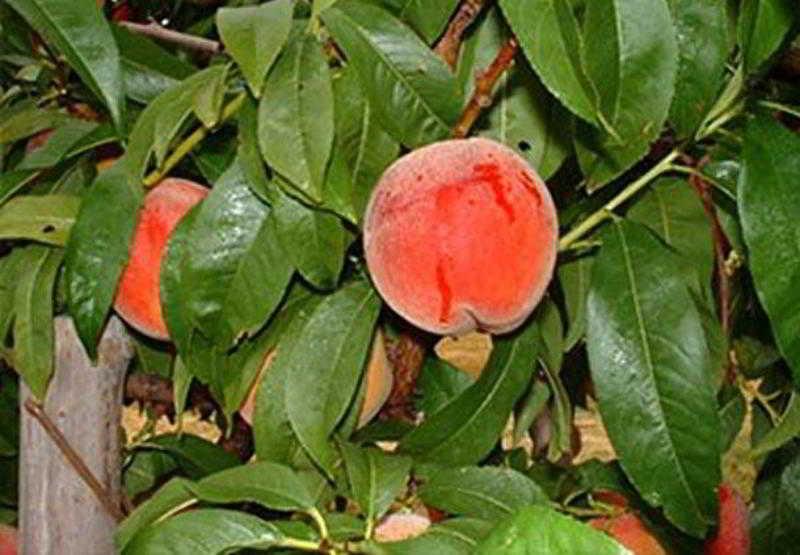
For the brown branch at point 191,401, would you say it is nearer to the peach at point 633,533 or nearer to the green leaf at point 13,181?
the green leaf at point 13,181

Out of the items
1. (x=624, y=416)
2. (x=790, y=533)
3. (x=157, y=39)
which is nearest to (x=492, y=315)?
(x=624, y=416)

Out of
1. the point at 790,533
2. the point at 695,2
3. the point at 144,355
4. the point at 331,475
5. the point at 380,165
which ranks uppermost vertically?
the point at 695,2

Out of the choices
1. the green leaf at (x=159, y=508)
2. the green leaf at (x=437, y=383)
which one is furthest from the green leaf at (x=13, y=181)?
the green leaf at (x=437, y=383)

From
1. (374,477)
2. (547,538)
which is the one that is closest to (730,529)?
(374,477)

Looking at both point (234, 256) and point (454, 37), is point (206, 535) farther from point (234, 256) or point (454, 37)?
point (454, 37)

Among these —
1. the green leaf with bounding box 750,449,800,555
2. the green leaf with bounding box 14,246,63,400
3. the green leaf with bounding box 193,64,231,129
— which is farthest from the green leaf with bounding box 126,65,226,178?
the green leaf with bounding box 750,449,800,555

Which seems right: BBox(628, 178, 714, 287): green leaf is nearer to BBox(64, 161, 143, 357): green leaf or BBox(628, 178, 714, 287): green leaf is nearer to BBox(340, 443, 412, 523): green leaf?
BBox(340, 443, 412, 523): green leaf

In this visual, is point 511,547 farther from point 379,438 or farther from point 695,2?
point 379,438

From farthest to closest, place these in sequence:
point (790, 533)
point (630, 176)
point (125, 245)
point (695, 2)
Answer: point (790, 533) < point (630, 176) < point (125, 245) < point (695, 2)
